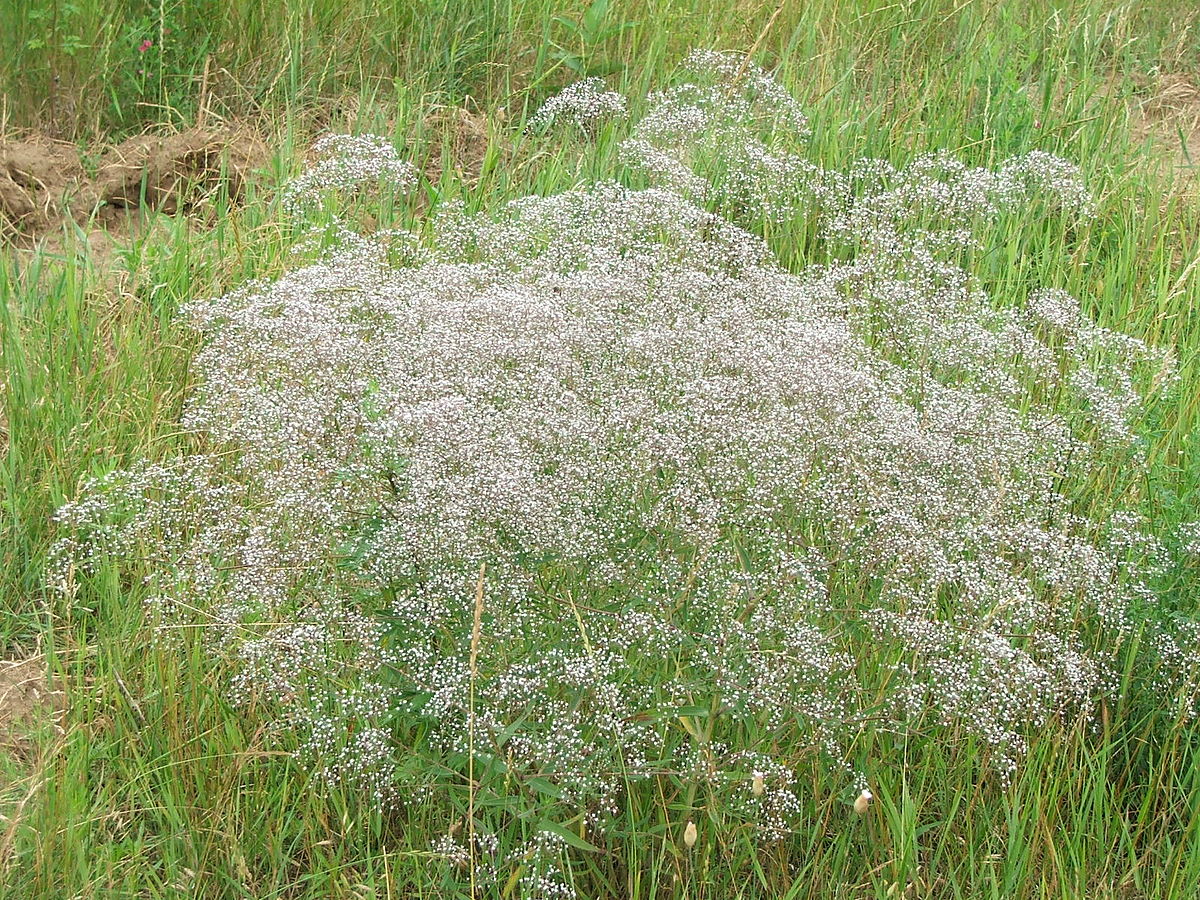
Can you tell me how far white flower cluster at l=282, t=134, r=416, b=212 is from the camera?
450cm

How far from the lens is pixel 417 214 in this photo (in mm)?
5332

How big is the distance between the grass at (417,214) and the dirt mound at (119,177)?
0.17 m

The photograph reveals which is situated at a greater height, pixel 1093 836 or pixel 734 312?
pixel 734 312

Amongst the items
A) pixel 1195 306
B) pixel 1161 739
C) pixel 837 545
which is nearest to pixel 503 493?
pixel 837 545

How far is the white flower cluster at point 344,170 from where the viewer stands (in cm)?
450

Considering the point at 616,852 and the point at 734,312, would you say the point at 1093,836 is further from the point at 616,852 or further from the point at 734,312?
the point at 734,312

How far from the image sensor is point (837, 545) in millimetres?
3020

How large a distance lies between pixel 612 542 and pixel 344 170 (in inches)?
89.9

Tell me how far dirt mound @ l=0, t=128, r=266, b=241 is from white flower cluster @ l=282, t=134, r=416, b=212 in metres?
0.40

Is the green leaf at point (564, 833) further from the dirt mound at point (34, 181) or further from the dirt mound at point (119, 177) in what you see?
the dirt mound at point (34, 181)

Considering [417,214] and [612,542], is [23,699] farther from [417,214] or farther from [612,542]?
[417,214]

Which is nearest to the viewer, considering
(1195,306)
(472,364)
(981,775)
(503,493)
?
(503,493)

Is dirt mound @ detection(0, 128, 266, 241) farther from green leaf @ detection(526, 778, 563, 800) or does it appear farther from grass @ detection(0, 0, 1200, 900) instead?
green leaf @ detection(526, 778, 563, 800)

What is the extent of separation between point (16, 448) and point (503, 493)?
6.38 ft
